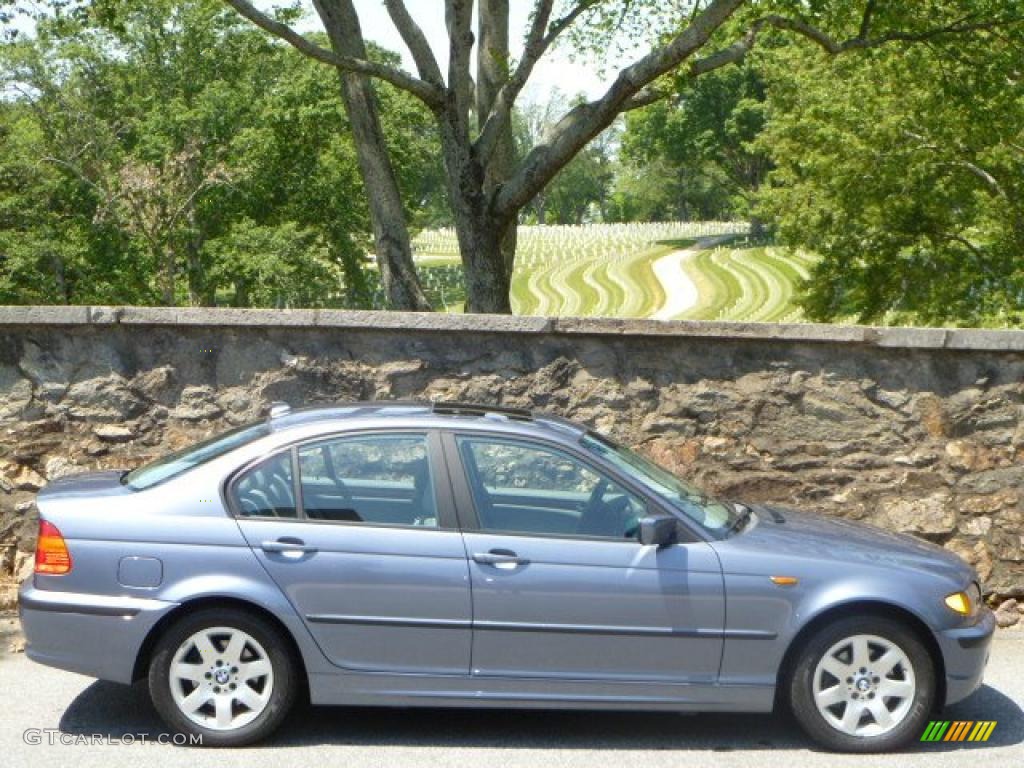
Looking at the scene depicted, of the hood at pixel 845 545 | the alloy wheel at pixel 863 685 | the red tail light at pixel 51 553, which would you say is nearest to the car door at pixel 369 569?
the red tail light at pixel 51 553

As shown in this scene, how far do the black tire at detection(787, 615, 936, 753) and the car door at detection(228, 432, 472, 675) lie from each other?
1430 millimetres

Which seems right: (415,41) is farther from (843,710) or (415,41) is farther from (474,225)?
(843,710)

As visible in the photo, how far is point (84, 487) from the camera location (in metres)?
6.39

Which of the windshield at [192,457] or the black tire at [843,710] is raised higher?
the windshield at [192,457]

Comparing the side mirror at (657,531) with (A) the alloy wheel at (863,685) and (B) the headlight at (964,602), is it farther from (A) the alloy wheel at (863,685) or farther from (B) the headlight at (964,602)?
(B) the headlight at (964,602)

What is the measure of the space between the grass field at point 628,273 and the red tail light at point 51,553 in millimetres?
45440

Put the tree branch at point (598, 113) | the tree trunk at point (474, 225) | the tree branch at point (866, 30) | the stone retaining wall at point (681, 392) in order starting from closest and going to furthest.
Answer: the stone retaining wall at point (681, 392), the tree branch at point (598, 113), the tree branch at point (866, 30), the tree trunk at point (474, 225)

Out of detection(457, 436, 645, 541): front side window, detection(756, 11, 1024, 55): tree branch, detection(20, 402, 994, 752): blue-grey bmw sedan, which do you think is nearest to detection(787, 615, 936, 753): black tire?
detection(20, 402, 994, 752): blue-grey bmw sedan

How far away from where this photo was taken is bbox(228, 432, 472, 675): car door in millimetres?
5941

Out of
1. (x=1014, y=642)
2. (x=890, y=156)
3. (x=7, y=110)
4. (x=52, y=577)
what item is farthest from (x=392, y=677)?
(x=7, y=110)

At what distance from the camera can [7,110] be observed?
4906cm

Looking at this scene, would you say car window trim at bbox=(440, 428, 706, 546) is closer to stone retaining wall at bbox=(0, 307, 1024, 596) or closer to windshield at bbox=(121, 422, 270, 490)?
windshield at bbox=(121, 422, 270, 490)

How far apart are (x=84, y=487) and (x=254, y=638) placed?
1133mm

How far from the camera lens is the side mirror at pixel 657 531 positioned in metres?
5.95
